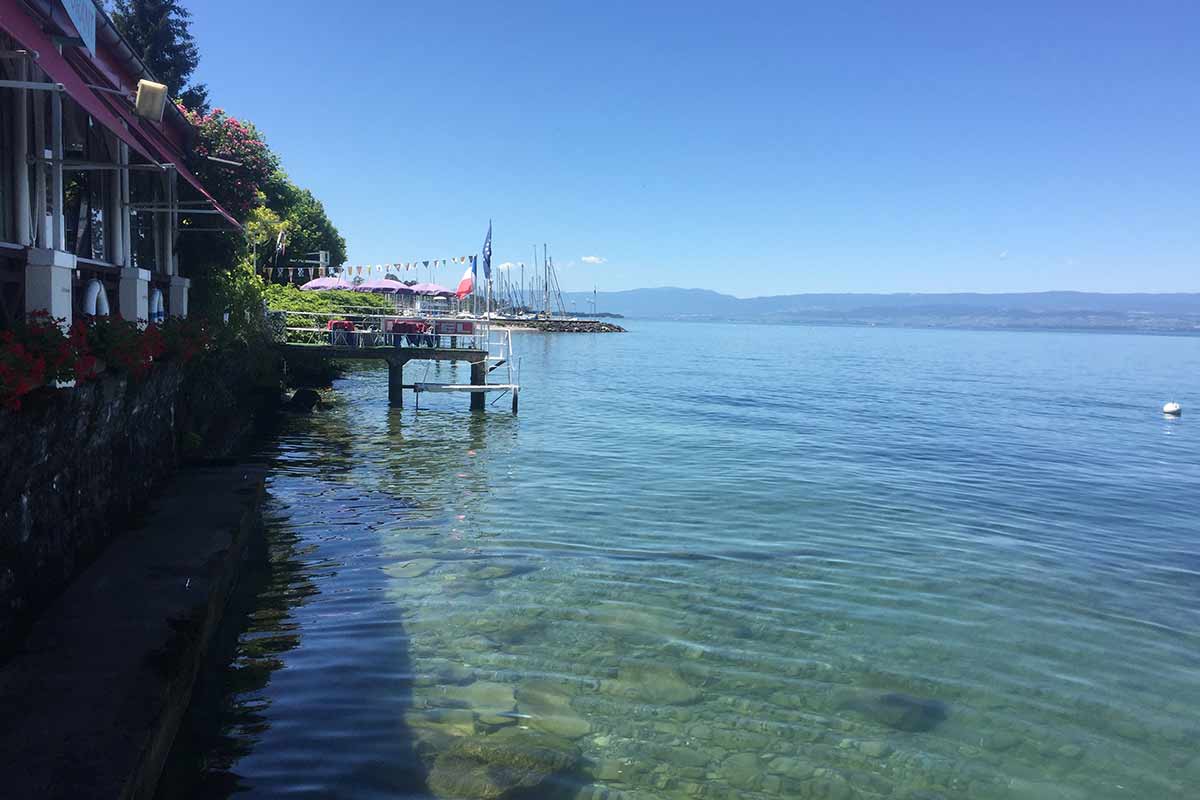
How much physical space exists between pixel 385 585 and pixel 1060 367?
268 ft

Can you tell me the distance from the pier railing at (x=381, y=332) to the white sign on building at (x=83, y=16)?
52.4ft

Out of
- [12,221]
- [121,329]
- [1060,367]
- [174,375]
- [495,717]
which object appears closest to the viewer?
[495,717]

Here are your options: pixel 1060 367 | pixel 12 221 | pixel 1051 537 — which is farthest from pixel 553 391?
pixel 1060 367

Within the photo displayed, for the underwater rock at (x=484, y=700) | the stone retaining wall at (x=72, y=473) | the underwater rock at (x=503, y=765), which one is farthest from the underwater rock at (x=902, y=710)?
the stone retaining wall at (x=72, y=473)

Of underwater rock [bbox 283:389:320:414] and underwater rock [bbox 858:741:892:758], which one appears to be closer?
underwater rock [bbox 858:741:892:758]

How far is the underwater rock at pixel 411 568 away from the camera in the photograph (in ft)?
35.3

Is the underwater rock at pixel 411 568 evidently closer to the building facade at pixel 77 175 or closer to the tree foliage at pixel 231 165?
the building facade at pixel 77 175

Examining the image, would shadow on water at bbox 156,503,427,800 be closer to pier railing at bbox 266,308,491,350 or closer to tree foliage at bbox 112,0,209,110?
pier railing at bbox 266,308,491,350

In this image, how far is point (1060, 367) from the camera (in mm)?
78562

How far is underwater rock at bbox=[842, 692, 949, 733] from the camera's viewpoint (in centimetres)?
756

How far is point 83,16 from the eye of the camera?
32.2 ft

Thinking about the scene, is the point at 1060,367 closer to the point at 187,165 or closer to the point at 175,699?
the point at 187,165

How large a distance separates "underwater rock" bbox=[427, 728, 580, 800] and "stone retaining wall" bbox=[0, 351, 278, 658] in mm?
3251

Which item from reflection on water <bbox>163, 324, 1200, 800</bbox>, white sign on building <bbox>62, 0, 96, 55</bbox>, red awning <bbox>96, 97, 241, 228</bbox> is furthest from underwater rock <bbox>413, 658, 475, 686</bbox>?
white sign on building <bbox>62, 0, 96, 55</bbox>
